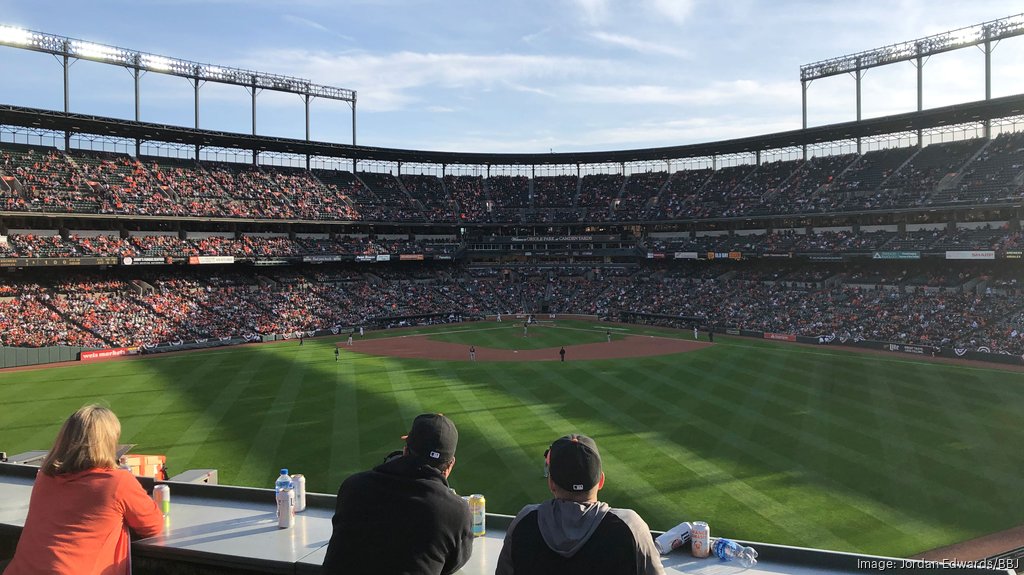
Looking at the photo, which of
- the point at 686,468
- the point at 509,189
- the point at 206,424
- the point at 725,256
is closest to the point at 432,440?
the point at 686,468

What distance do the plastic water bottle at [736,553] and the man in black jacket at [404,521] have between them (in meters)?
3.06

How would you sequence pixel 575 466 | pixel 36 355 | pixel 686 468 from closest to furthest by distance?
pixel 575 466 < pixel 686 468 < pixel 36 355

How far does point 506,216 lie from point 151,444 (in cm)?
6690

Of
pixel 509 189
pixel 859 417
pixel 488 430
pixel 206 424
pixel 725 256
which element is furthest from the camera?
pixel 509 189

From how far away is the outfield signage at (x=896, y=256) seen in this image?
5262 cm

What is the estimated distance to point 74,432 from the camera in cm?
437

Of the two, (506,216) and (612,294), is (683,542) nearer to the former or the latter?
(612,294)

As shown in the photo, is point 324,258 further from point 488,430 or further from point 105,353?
point 488,430

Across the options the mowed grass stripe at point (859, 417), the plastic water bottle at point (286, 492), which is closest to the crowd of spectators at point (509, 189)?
the mowed grass stripe at point (859, 417)

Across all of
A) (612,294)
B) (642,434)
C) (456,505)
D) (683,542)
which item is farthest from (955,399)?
(612,294)

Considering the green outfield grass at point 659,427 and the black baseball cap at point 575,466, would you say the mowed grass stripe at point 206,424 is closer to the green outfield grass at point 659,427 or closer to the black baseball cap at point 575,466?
the green outfield grass at point 659,427

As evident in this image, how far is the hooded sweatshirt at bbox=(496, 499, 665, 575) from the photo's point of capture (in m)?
3.37

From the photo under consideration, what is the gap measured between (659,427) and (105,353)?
42.4 metres

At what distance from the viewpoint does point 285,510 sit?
621 cm
